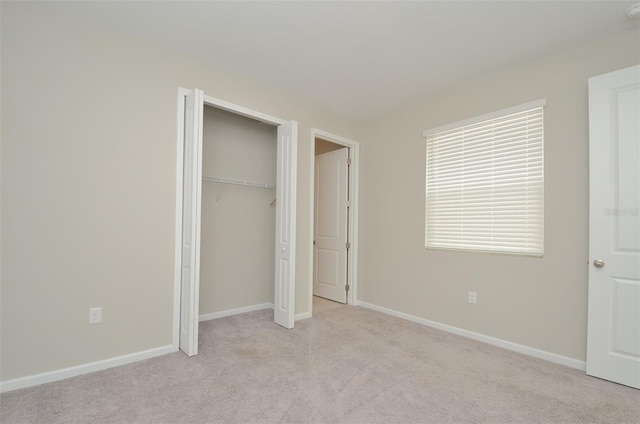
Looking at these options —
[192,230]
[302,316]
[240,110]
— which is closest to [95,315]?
[192,230]

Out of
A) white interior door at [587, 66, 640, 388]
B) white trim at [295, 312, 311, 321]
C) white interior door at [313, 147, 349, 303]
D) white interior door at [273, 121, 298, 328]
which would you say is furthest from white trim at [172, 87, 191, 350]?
white interior door at [587, 66, 640, 388]

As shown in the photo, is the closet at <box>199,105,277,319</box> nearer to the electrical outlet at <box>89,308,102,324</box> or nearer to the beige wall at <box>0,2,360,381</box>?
the beige wall at <box>0,2,360,381</box>

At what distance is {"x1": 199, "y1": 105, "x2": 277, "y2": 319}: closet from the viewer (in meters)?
3.62

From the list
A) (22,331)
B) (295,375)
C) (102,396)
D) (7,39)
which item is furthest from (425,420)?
(7,39)

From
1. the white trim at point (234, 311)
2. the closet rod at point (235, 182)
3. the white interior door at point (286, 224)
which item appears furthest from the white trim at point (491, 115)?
the white trim at point (234, 311)

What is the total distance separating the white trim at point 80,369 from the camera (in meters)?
2.07

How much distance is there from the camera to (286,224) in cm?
341

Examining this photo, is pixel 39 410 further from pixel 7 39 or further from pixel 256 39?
pixel 256 39

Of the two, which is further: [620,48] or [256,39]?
[256,39]

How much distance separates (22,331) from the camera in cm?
211

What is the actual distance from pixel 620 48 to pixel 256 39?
2.93 meters

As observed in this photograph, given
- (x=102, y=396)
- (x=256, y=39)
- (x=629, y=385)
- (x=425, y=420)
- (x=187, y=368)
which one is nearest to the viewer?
(x=425, y=420)

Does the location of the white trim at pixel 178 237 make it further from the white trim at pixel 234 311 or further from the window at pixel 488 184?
the window at pixel 488 184

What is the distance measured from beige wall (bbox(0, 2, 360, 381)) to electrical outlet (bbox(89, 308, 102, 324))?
1.8 inches
